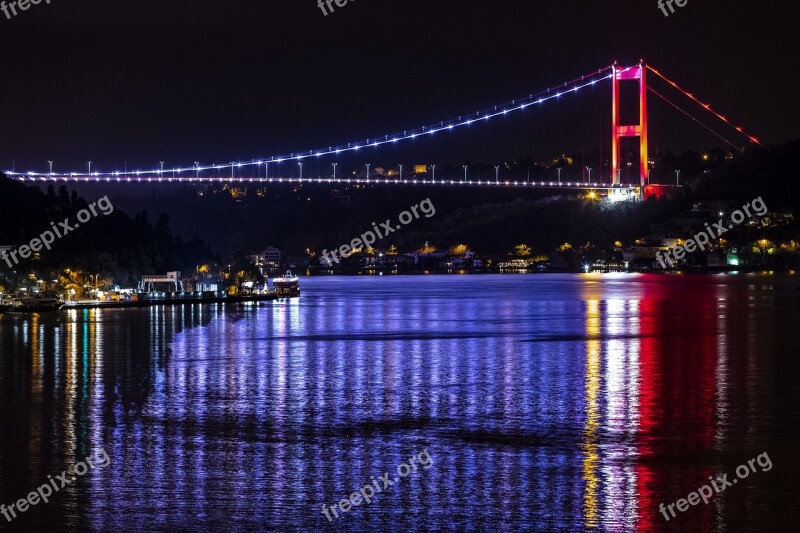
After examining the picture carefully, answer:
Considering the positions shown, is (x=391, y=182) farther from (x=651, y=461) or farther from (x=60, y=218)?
(x=651, y=461)

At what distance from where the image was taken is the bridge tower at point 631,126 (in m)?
51.3

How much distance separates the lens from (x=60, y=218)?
134 feet

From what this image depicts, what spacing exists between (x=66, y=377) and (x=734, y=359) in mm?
7397

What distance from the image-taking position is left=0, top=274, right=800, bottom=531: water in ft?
20.0

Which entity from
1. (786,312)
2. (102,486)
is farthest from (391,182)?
(102,486)

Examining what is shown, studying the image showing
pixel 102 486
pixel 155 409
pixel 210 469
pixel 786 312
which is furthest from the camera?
pixel 786 312

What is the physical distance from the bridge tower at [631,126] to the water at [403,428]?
113 ft
